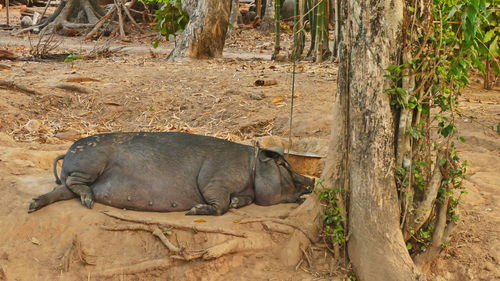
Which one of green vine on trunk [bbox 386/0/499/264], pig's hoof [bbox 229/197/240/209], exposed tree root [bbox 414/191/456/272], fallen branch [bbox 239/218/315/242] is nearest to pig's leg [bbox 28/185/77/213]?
pig's hoof [bbox 229/197/240/209]

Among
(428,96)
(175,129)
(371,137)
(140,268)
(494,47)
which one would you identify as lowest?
(140,268)

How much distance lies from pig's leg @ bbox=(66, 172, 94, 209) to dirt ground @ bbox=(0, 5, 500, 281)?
0.09m

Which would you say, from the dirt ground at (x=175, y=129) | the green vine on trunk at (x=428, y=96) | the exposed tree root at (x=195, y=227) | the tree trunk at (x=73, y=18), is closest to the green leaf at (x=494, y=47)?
the dirt ground at (x=175, y=129)

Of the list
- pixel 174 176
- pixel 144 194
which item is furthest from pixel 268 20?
pixel 144 194

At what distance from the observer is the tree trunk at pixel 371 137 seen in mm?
3920

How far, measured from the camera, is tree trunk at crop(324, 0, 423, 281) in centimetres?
392

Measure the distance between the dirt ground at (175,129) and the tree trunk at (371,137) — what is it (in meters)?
0.34

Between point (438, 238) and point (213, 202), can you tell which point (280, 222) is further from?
point (438, 238)

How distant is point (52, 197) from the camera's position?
15.6ft

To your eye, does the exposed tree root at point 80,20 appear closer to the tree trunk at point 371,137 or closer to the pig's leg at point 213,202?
the pig's leg at point 213,202

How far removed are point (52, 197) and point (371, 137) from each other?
245 cm

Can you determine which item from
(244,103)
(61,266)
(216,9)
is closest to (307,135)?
(244,103)

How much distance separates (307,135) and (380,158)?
10.6 feet

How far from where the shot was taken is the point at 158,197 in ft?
16.1
